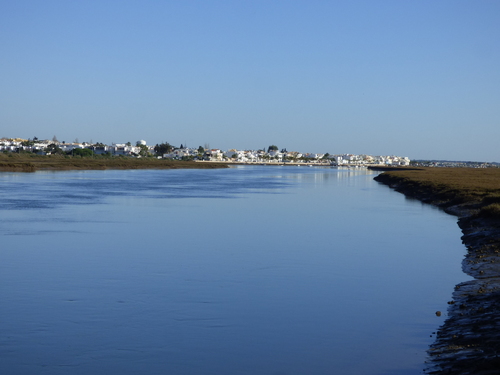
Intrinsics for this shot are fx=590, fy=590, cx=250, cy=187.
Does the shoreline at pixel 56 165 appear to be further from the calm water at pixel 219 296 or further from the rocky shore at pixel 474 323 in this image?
the rocky shore at pixel 474 323

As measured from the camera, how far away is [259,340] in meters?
9.52

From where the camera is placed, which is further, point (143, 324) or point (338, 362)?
point (143, 324)

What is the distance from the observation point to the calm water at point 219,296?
8672mm

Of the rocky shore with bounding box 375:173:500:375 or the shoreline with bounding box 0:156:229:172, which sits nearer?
the rocky shore with bounding box 375:173:500:375

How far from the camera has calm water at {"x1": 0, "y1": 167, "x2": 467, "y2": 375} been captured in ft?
28.5

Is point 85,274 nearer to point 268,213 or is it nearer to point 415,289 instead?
point 415,289

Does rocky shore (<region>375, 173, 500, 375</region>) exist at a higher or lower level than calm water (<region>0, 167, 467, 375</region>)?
higher

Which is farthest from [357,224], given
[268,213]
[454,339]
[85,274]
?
[454,339]

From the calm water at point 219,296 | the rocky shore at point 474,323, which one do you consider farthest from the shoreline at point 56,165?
the rocky shore at point 474,323

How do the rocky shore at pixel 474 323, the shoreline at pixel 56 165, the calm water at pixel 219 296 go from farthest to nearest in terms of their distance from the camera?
the shoreline at pixel 56 165
the calm water at pixel 219 296
the rocky shore at pixel 474 323

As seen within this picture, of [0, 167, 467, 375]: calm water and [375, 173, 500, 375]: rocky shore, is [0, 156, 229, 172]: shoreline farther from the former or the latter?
[375, 173, 500, 375]: rocky shore

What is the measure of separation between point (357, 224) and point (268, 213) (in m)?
5.85

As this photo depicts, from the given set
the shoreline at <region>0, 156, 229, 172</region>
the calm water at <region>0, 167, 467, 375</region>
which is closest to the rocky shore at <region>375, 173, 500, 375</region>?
the calm water at <region>0, 167, 467, 375</region>

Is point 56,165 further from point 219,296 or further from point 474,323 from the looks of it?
point 474,323
